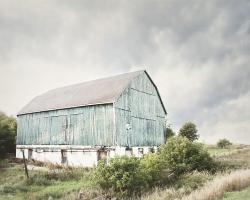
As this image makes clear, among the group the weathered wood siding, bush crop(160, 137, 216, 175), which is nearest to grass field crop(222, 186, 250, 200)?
bush crop(160, 137, 216, 175)

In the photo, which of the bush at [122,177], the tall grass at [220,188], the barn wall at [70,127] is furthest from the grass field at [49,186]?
the tall grass at [220,188]

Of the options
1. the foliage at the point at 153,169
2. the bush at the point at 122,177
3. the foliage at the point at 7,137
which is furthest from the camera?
the foliage at the point at 7,137

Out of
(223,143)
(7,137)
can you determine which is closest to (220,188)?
(7,137)

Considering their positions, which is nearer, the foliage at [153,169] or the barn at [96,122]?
the foliage at [153,169]

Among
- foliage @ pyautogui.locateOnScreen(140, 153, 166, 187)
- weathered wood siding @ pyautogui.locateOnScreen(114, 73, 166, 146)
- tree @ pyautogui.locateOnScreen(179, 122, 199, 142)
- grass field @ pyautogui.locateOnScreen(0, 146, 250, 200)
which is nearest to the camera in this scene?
grass field @ pyautogui.locateOnScreen(0, 146, 250, 200)

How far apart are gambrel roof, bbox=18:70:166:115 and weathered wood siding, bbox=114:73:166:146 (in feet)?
2.34

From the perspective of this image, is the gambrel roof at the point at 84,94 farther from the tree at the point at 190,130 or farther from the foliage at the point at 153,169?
the tree at the point at 190,130

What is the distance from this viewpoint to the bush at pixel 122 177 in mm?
17016

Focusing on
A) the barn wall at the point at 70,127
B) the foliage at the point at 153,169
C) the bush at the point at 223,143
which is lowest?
the foliage at the point at 153,169

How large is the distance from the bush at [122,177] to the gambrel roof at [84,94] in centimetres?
1037

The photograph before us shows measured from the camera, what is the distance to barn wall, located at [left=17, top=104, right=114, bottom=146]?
28.2 m

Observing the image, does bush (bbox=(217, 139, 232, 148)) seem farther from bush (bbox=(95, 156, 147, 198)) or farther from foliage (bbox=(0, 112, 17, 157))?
bush (bbox=(95, 156, 147, 198))

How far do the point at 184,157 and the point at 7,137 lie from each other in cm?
2442

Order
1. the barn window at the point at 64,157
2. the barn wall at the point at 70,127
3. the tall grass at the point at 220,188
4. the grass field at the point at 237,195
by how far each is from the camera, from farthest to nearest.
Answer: the barn window at the point at 64,157
the barn wall at the point at 70,127
the tall grass at the point at 220,188
the grass field at the point at 237,195
